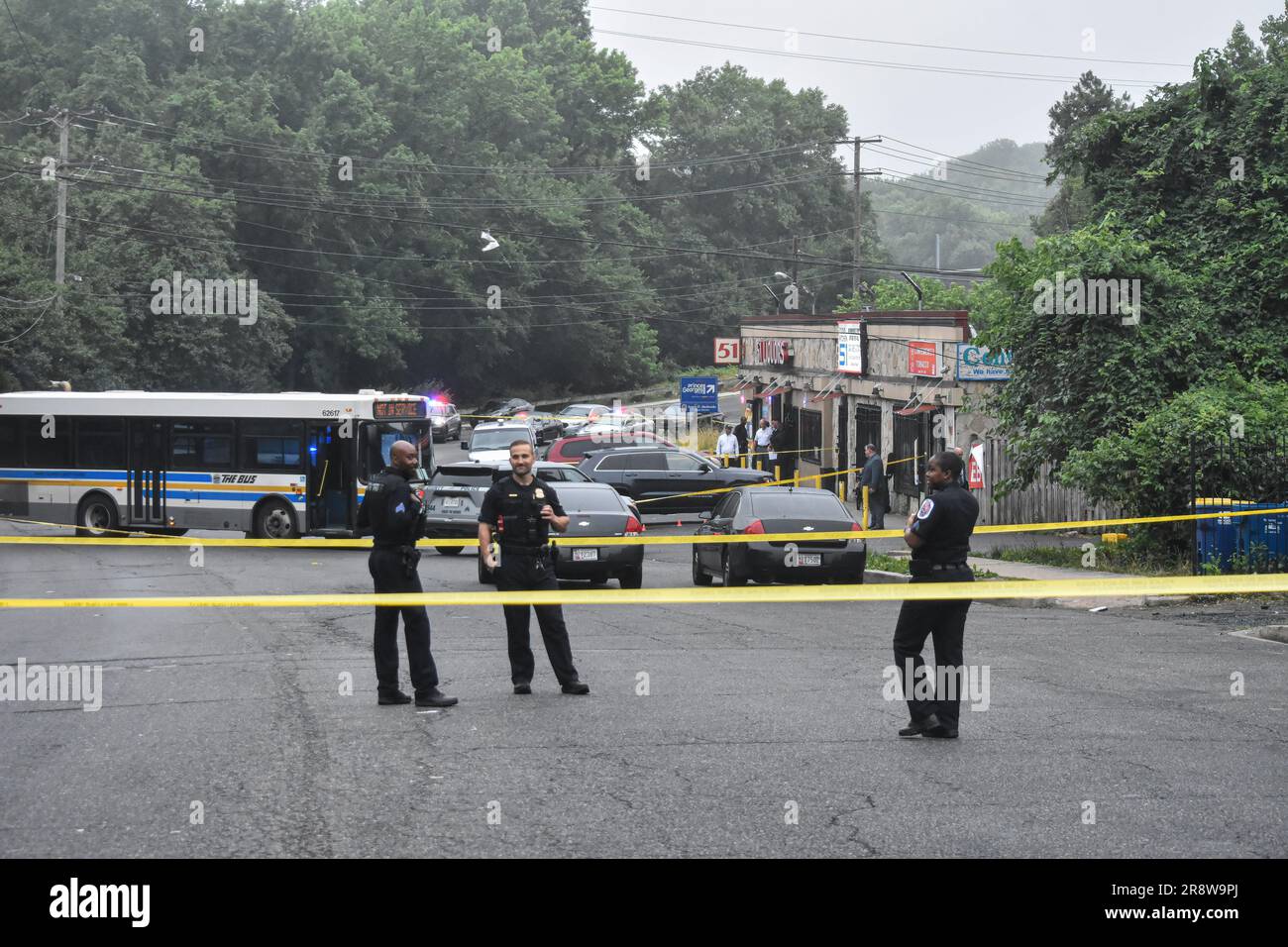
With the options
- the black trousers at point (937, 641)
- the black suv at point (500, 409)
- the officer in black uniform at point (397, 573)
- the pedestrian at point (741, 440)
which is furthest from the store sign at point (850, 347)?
the black suv at point (500, 409)

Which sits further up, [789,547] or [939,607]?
[939,607]

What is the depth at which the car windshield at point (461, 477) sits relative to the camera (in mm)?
25547

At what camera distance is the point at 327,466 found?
27.8m

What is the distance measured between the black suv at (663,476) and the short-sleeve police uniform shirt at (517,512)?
70.9ft

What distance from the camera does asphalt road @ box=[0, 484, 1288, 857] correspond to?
286 inches

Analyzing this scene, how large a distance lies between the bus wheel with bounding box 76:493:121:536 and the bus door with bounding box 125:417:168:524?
1.79ft

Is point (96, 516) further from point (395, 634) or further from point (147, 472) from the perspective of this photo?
point (395, 634)

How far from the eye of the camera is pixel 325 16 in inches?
3174

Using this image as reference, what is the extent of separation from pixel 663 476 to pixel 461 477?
28.0ft

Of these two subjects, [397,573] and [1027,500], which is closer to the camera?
[397,573]

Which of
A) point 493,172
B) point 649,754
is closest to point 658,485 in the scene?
point 649,754

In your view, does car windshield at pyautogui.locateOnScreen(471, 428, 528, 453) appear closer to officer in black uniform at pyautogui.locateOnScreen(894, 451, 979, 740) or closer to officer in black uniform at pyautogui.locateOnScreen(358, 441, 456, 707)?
officer in black uniform at pyautogui.locateOnScreen(358, 441, 456, 707)

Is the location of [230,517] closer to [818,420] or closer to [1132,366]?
[1132,366]

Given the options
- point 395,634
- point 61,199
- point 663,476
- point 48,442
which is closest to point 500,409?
point 61,199
